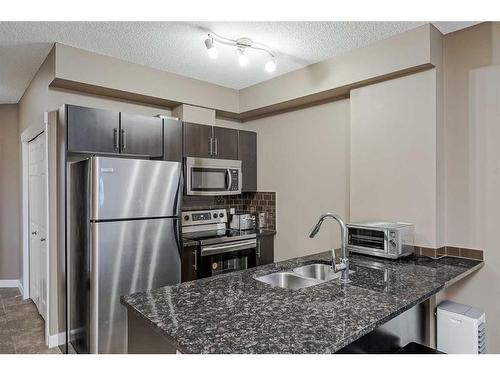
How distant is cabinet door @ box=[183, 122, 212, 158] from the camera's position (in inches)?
129

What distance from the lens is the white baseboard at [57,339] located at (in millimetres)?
2738

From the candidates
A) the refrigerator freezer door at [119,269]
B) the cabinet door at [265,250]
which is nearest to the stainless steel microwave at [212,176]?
the cabinet door at [265,250]

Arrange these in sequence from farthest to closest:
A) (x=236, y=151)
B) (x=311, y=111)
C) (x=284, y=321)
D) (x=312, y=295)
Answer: (x=236, y=151) < (x=311, y=111) < (x=312, y=295) < (x=284, y=321)

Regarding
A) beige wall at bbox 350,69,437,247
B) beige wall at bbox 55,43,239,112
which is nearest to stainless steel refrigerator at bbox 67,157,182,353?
beige wall at bbox 55,43,239,112

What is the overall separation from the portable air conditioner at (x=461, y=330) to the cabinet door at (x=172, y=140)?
8.12 ft

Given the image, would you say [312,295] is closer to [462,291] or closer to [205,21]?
[462,291]

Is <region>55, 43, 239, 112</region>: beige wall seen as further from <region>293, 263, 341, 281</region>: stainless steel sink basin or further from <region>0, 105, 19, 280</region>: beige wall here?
<region>0, 105, 19, 280</region>: beige wall

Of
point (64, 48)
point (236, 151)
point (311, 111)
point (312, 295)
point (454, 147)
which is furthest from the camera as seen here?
point (236, 151)

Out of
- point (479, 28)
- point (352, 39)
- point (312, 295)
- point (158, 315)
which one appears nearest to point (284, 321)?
point (312, 295)

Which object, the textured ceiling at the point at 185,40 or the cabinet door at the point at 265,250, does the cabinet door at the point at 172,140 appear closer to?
the textured ceiling at the point at 185,40

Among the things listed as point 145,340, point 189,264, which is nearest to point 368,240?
point 189,264

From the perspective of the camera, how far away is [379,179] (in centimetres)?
267

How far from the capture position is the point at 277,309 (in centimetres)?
139

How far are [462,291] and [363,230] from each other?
0.80m
